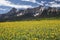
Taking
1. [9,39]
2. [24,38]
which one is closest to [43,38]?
[24,38]

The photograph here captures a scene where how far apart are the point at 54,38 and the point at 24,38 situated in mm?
2220

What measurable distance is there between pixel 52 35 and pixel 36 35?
1.24 metres

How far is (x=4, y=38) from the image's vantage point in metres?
15.0

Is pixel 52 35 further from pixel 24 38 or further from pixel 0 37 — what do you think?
pixel 0 37

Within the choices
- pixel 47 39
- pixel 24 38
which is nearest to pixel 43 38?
pixel 47 39

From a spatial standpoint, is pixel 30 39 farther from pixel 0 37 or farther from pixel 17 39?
pixel 0 37

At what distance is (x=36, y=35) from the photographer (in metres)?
16.0

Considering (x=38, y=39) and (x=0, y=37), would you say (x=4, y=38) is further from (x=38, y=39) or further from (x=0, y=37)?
(x=38, y=39)

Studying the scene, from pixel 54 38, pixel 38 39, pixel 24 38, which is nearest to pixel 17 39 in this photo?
pixel 24 38

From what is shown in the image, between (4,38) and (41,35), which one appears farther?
(41,35)

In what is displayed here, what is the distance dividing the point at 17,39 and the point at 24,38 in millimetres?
475

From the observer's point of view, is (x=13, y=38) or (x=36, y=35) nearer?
(x=13, y=38)

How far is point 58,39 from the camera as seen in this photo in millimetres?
15078

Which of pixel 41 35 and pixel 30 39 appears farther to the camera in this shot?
pixel 41 35
